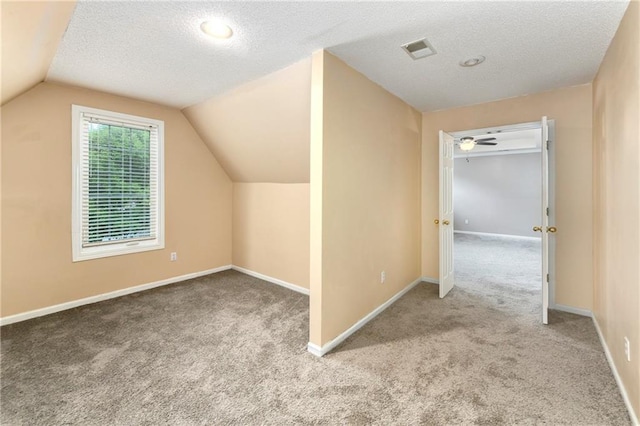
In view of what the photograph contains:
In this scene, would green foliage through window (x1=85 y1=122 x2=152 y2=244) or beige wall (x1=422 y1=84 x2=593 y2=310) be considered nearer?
beige wall (x1=422 y1=84 x2=593 y2=310)

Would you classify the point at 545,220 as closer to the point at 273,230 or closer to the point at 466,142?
the point at 466,142

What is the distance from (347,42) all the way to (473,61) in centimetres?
119

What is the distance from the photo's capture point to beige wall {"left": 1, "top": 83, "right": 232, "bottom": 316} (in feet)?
9.34

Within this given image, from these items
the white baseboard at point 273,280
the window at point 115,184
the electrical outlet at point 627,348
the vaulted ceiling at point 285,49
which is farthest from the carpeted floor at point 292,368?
the vaulted ceiling at point 285,49

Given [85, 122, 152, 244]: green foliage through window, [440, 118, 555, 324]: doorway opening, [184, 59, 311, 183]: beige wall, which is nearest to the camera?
[184, 59, 311, 183]: beige wall

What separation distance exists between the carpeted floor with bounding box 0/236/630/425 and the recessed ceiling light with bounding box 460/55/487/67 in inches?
97.2

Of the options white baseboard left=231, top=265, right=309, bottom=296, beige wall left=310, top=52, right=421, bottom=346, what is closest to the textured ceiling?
beige wall left=310, top=52, right=421, bottom=346

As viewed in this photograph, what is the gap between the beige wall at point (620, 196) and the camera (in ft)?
5.54

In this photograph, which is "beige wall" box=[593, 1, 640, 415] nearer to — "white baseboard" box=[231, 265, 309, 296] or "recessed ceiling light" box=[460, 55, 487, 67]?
"recessed ceiling light" box=[460, 55, 487, 67]

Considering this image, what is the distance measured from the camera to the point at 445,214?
150 inches

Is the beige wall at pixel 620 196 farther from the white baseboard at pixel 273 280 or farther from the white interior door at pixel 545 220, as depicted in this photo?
the white baseboard at pixel 273 280

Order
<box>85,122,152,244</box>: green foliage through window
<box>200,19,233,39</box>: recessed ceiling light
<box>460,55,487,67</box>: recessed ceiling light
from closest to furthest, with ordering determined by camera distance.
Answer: <box>200,19,233,39</box>: recessed ceiling light < <box>460,55,487,67</box>: recessed ceiling light < <box>85,122,152,244</box>: green foliage through window

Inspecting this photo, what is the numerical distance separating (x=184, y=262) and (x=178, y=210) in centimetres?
77

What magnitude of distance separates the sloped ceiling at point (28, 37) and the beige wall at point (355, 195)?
5.44 feet
